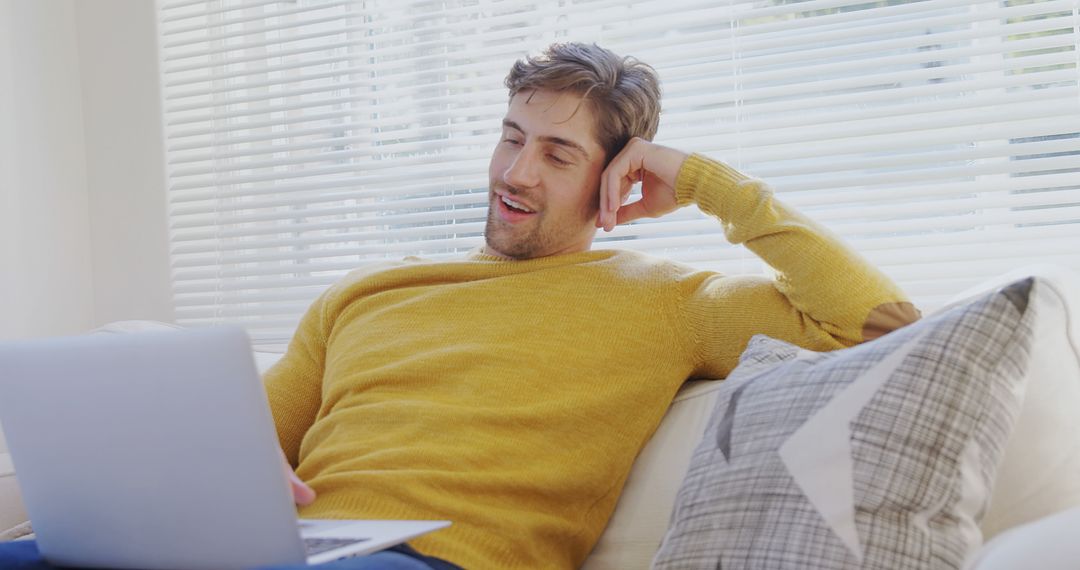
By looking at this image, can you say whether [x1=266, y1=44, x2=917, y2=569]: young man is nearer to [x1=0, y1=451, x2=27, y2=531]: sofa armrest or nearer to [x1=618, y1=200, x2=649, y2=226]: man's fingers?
[x1=618, y1=200, x2=649, y2=226]: man's fingers

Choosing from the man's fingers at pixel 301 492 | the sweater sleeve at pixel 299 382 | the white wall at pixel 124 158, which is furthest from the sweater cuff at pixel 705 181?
the white wall at pixel 124 158

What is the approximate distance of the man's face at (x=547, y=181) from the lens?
69.7 inches

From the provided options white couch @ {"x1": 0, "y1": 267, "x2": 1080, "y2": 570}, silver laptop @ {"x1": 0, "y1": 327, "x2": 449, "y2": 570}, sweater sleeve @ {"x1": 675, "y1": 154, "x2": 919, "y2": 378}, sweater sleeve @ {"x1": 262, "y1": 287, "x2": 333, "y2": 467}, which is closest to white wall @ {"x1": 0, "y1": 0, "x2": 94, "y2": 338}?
white couch @ {"x1": 0, "y1": 267, "x2": 1080, "y2": 570}

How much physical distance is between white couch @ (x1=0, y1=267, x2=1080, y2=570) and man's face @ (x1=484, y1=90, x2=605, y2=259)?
35 cm

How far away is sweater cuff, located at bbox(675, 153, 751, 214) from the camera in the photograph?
5.43ft

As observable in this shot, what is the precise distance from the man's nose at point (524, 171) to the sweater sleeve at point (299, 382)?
375 mm

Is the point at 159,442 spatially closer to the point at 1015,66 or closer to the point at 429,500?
the point at 429,500

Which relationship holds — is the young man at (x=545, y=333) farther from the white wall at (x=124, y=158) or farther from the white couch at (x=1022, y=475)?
the white wall at (x=124, y=158)

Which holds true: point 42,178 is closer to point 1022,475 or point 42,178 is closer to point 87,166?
point 87,166

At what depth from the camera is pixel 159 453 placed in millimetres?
1009

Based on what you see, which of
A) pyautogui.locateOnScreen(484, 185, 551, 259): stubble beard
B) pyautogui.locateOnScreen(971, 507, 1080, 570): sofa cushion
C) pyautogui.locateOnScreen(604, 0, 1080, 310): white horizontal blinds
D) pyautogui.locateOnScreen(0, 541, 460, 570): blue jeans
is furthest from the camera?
pyautogui.locateOnScreen(604, 0, 1080, 310): white horizontal blinds

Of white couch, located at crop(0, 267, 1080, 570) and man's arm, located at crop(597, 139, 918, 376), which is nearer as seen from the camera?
white couch, located at crop(0, 267, 1080, 570)

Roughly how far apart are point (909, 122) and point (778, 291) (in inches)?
26.3

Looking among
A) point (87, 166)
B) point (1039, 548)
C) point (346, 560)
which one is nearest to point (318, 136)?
point (87, 166)
